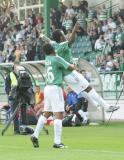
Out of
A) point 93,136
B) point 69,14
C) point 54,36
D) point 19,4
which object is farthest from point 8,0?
point 54,36

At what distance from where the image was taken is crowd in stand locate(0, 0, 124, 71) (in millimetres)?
31641

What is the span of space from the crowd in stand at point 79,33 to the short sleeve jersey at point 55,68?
13.6 meters

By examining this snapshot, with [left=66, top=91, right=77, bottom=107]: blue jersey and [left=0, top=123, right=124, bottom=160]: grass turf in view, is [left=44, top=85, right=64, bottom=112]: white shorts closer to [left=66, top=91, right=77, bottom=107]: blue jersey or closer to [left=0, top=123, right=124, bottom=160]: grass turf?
[left=0, top=123, right=124, bottom=160]: grass turf

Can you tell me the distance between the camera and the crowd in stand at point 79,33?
31641 millimetres

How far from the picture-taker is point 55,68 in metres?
15.4

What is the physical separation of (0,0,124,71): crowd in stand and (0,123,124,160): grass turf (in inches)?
A: 314

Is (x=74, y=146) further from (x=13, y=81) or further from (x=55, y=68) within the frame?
(x=13, y=81)

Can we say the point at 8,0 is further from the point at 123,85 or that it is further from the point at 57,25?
the point at 123,85

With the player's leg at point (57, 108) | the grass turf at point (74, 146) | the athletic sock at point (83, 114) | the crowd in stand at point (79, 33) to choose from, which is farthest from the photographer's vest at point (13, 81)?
the crowd in stand at point (79, 33)

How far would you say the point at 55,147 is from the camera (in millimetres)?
15516

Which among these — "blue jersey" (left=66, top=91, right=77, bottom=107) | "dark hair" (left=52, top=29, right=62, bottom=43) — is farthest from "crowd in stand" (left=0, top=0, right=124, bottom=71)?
"dark hair" (left=52, top=29, right=62, bottom=43)

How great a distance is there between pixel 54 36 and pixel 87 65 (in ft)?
36.6

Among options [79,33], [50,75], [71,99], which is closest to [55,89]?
[50,75]

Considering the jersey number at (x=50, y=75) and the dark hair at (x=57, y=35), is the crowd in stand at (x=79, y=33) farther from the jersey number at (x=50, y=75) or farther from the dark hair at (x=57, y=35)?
the jersey number at (x=50, y=75)
